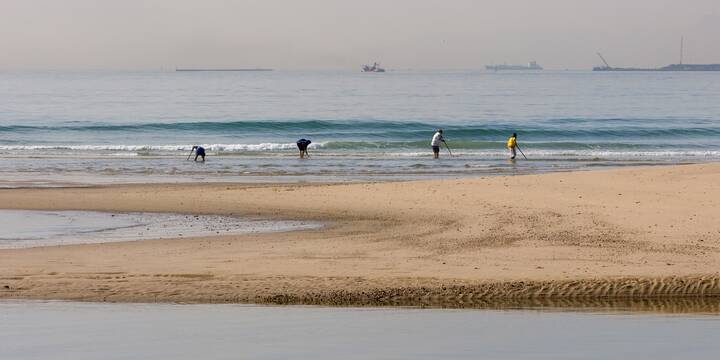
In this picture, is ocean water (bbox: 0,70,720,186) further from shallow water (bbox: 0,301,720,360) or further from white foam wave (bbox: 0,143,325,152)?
shallow water (bbox: 0,301,720,360)

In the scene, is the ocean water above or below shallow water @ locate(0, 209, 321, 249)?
below

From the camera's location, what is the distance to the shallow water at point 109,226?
15.4 m

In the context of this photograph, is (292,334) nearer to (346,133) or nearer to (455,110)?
(346,133)

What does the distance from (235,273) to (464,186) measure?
924 centimetres

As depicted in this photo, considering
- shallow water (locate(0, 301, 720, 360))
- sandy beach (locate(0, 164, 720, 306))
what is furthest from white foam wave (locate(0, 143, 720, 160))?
shallow water (locate(0, 301, 720, 360))

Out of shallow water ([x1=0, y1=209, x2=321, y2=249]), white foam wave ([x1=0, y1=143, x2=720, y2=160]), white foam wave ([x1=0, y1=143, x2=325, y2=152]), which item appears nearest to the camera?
shallow water ([x1=0, y1=209, x2=321, y2=249])

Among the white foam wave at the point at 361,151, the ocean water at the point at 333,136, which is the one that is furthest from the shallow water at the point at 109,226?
the white foam wave at the point at 361,151

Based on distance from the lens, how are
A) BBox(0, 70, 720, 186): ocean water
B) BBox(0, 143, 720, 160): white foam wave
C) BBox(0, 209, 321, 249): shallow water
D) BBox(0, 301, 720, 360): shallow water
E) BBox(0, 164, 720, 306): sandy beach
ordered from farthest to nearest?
BBox(0, 143, 720, 160): white foam wave
BBox(0, 70, 720, 186): ocean water
BBox(0, 209, 321, 249): shallow water
BBox(0, 164, 720, 306): sandy beach
BBox(0, 301, 720, 360): shallow water

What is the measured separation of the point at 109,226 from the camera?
16.9 meters

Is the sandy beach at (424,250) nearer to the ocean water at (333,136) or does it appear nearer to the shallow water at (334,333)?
the shallow water at (334,333)

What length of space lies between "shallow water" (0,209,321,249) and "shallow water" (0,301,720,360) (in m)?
4.77

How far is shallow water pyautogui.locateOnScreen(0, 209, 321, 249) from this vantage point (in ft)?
50.5

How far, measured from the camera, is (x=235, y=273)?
12.0 meters

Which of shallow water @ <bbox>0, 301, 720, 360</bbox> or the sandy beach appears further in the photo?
the sandy beach
